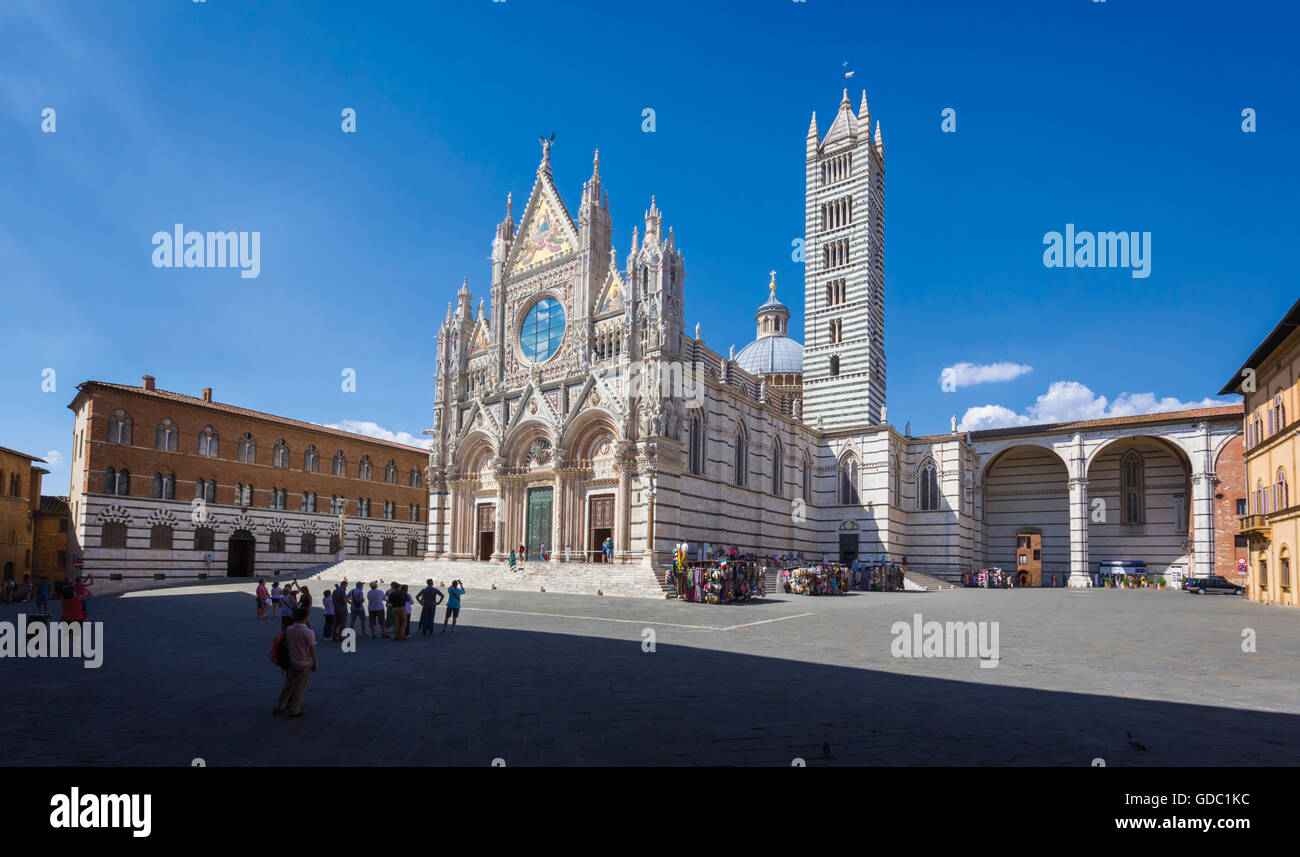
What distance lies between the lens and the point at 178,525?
4091 centimetres

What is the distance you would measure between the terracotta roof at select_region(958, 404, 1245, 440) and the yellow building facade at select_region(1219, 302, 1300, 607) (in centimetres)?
1324

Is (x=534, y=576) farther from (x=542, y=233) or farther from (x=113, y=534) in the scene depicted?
(x=113, y=534)

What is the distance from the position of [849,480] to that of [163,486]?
40.0 m

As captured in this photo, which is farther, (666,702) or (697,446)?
(697,446)

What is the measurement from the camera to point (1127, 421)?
49875mm

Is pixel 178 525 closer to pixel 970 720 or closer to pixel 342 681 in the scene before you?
pixel 342 681

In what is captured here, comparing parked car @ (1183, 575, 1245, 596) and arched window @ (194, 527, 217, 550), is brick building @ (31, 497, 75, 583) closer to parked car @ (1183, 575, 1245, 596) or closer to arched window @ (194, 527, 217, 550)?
arched window @ (194, 527, 217, 550)

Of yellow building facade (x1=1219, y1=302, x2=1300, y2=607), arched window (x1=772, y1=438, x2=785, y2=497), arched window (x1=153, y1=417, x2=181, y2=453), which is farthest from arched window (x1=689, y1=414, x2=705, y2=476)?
arched window (x1=153, y1=417, x2=181, y2=453)

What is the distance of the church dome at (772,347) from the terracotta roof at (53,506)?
1876 inches

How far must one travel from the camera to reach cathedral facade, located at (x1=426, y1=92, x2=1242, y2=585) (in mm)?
34750

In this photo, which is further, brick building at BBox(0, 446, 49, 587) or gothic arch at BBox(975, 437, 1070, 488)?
gothic arch at BBox(975, 437, 1070, 488)

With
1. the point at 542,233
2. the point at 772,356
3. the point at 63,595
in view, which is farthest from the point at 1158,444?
the point at 63,595
